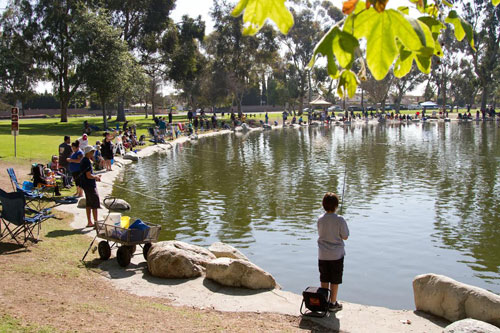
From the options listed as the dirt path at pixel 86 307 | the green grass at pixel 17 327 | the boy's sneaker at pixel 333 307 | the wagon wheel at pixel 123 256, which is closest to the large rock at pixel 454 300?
the boy's sneaker at pixel 333 307

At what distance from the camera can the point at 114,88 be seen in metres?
39.5

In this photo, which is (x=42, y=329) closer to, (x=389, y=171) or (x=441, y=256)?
(x=441, y=256)

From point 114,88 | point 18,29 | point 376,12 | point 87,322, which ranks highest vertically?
point 18,29

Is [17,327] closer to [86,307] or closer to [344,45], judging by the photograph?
[86,307]

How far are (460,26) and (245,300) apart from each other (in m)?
5.88

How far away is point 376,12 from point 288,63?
88.6 meters

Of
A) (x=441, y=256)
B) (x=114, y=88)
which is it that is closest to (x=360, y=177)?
(x=441, y=256)

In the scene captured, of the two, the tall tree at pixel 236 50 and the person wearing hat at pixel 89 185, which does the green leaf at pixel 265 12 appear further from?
the tall tree at pixel 236 50

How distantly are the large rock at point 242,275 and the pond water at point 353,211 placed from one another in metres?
0.99

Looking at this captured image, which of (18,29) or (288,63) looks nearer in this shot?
(18,29)

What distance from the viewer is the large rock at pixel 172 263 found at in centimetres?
832

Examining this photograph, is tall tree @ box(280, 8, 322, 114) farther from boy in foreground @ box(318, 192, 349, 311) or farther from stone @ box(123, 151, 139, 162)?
boy in foreground @ box(318, 192, 349, 311)

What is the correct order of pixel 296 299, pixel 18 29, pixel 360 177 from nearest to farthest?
pixel 296 299
pixel 360 177
pixel 18 29

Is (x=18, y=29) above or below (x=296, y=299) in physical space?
above
